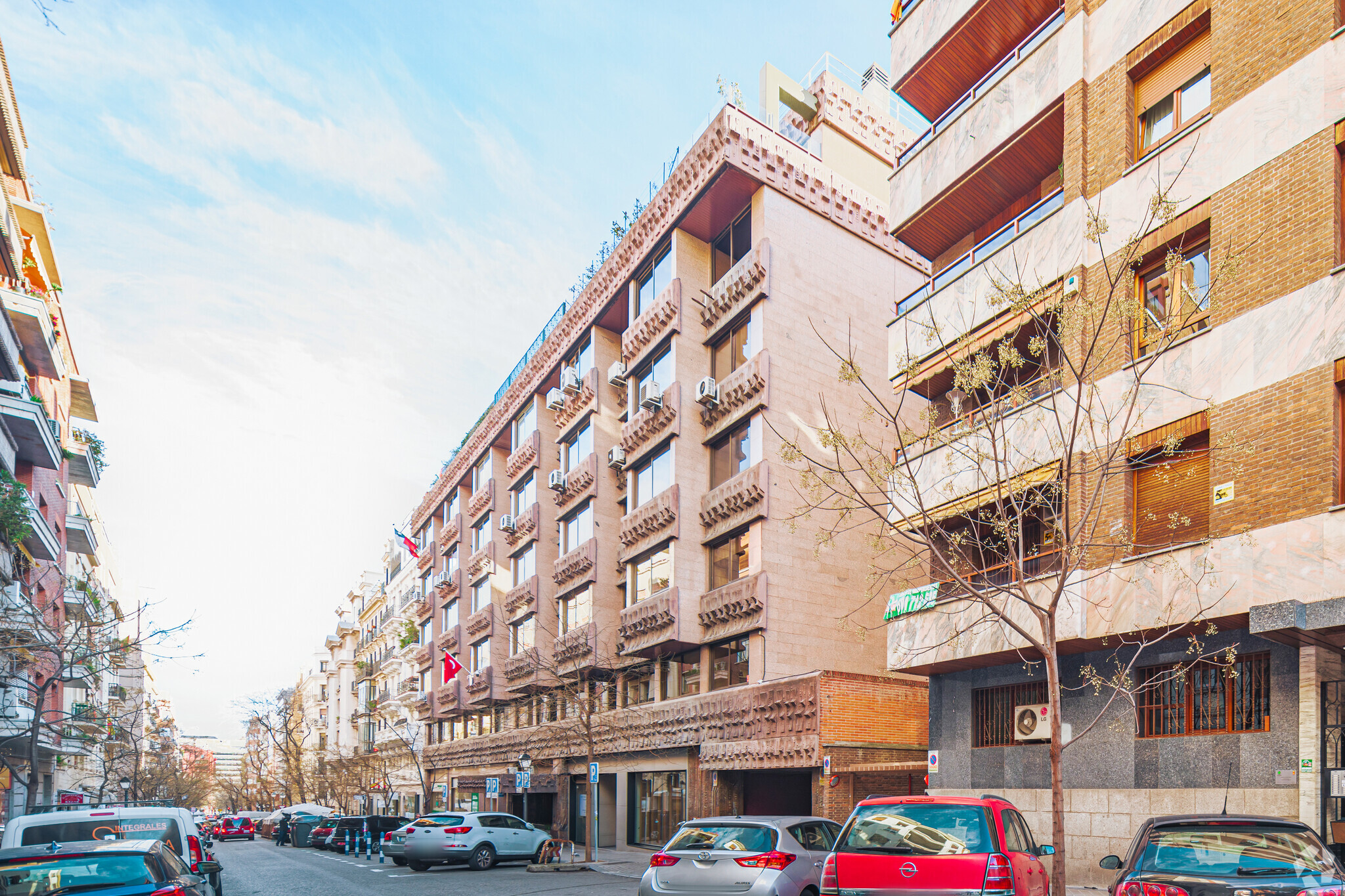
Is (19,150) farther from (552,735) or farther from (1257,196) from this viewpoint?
(1257,196)

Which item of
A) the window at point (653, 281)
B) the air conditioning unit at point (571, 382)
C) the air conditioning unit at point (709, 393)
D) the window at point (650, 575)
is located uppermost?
the window at point (653, 281)

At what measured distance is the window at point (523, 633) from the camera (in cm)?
4213

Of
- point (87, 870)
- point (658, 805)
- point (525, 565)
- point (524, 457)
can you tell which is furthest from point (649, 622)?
point (87, 870)

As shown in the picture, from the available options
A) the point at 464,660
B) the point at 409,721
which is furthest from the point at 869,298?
the point at 409,721

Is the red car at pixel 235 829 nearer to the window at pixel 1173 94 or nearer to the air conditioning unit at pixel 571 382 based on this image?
the air conditioning unit at pixel 571 382

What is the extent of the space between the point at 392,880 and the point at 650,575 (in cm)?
1303

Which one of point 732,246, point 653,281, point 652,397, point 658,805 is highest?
point 732,246

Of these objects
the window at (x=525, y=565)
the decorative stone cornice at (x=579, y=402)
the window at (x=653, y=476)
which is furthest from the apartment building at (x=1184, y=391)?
the window at (x=525, y=565)

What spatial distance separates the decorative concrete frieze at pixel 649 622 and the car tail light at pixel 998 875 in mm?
20336

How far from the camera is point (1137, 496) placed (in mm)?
16781

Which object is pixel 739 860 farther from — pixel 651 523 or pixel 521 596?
pixel 521 596

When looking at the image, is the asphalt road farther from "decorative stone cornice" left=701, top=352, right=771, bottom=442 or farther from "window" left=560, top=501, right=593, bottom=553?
"window" left=560, top=501, right=593, bottom=553

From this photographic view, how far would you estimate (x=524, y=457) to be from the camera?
148 ft

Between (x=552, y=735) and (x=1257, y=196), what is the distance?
1196 inches
